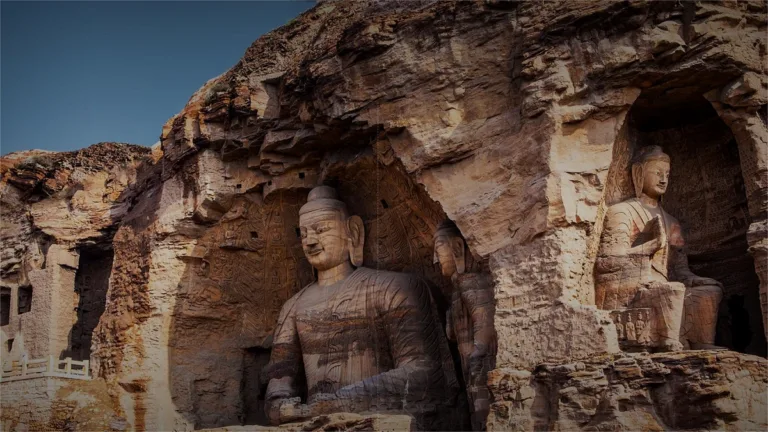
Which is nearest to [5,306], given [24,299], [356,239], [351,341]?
[24,299]

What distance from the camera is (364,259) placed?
13.6 metres

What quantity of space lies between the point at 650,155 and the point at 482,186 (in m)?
1.78

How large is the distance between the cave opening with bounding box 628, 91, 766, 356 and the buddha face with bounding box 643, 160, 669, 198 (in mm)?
458

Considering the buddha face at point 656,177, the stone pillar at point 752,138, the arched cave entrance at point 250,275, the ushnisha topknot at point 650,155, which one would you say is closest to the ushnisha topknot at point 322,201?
the arched cave entrance at point 250,275

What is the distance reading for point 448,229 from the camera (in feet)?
37.6

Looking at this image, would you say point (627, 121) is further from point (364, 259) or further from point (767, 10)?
point (364, 259)

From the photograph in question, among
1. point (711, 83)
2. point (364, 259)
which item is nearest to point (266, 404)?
point (364, 259)

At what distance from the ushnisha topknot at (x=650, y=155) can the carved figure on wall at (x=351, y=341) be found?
3019 millimetres

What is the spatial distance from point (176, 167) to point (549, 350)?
6.38 metres

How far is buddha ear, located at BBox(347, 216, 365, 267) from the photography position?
13.3m

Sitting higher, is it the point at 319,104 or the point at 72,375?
the point at 319,104

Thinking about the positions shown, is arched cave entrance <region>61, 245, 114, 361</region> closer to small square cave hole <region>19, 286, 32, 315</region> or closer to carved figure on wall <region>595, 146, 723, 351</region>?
small square cave hole <region>19, 286, 32, 315</region>

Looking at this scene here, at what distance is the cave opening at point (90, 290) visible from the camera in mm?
16109

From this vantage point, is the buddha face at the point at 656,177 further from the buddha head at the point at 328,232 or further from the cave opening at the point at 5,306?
the cave opening at the point at 5,306
